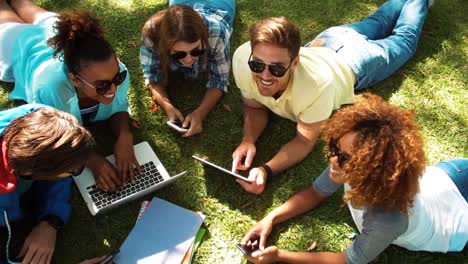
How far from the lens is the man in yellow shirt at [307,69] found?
10.7 feet

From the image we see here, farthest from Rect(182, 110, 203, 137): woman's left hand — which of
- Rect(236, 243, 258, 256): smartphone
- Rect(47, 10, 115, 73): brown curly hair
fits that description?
Rect(236, 243, 258, 256): smartphone

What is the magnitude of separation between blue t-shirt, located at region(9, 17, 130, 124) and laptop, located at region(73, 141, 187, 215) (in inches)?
18.4

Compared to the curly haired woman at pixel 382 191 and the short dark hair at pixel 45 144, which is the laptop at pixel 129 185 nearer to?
the short dark hair at pixel 45 144

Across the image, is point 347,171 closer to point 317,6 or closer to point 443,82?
point 443,82

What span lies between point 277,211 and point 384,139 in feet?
4.31

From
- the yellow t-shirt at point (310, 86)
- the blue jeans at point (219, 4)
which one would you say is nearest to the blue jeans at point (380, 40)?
the yellow t-shirt at point (310, 86)

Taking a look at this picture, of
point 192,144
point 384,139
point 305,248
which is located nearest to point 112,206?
point 192,144

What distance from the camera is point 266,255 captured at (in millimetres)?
3115

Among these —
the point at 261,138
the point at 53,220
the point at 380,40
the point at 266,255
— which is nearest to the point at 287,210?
the point at 266,255

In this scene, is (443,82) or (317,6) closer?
(443,82)

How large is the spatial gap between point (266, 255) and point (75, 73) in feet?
6.17

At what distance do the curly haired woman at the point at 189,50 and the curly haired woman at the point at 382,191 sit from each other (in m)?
1.30

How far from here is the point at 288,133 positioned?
4086mm

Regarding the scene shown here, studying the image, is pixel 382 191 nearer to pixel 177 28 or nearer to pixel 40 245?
pixel 177 28
